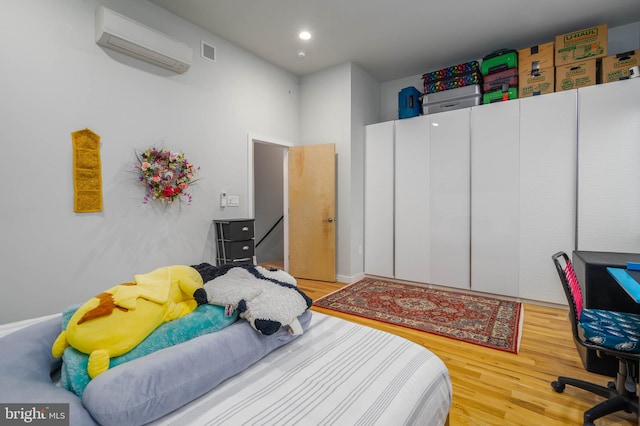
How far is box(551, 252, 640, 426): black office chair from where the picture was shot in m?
1.49

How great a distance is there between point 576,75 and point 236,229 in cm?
408

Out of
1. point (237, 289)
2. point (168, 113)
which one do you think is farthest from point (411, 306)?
point (168, 113)

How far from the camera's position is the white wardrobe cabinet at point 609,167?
116 inches

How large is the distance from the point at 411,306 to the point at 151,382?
3.03 m

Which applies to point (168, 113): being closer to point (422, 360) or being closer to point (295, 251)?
point (295, 251)

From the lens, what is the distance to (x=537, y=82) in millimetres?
3438

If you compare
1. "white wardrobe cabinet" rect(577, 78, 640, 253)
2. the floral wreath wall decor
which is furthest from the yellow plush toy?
"white wardrobe cabinet" rect(577, 78, 640, 253)

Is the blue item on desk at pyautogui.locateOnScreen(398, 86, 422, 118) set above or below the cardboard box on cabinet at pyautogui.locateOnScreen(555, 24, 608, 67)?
below

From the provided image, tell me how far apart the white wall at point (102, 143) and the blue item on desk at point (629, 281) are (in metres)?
3.38

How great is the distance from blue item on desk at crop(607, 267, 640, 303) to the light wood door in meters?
3.14

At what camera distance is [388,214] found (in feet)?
14.4

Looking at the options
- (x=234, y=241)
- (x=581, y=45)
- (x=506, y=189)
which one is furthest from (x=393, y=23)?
(x=234, y=241)

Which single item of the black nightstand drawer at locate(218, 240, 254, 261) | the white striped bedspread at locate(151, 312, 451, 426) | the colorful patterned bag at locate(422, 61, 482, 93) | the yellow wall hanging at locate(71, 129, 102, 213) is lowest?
the white striped bedspread at locate(151, 312, 451, 426)

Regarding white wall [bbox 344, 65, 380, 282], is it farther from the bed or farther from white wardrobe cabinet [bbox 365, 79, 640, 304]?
the bed
